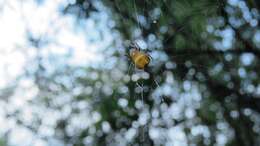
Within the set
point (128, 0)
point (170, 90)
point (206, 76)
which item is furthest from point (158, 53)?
point (170, 90)

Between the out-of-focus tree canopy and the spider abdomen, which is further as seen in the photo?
the out-of-focus tree canopy

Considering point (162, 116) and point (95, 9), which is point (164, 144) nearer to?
point (162, 116)

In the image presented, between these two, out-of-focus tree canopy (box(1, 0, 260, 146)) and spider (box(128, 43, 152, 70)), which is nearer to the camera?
spider (box(128, 43, 152, 70))

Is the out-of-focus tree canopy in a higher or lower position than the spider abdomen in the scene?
higher

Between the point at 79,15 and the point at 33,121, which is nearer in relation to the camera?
the point at 79,15

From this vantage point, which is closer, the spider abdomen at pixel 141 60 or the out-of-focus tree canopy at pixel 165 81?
the spider abdomen at pixel 141 60

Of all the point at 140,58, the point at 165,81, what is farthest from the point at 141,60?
the point at 165,81

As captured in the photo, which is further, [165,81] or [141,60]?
[165,81]

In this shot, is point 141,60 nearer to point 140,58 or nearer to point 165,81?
point 140,58
